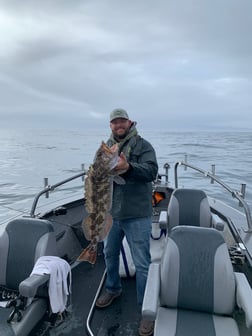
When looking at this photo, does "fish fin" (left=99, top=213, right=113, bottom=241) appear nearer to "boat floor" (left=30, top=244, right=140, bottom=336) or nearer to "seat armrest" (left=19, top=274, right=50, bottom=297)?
"seat armrest" (left=19, top=274, right=50, bottom=297)

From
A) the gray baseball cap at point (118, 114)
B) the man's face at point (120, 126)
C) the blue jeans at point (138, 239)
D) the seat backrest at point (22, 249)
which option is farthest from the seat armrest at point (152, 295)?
the gray baseball cap at point (118, 114)

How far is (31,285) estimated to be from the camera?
84.0 inches

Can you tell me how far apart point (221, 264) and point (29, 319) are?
1471 mm

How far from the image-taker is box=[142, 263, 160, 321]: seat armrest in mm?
1861

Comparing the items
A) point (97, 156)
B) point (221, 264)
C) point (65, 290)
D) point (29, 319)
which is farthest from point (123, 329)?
point (97, 156)

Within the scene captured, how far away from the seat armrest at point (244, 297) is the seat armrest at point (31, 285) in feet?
4.57

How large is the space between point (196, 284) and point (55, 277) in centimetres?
107

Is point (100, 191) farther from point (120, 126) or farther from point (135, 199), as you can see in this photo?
point (120, 126)

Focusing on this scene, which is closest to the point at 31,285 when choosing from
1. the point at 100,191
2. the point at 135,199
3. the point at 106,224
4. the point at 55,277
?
the point at 55,277

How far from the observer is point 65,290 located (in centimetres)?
244

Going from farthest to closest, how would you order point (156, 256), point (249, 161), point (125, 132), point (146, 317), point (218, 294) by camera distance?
point (249, 161) < point (156, 256) < point (125, 132) < point (218, 294) < point (146, 317)

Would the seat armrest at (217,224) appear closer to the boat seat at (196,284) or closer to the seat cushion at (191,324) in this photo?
the boat seat at (196,284)

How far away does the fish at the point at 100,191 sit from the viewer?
6.92 ft

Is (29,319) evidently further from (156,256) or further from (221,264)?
(156,256)
